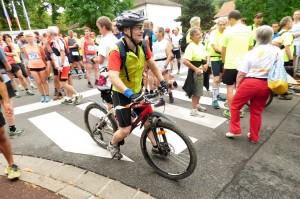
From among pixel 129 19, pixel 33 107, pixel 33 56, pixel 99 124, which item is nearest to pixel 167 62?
pixel 99 124

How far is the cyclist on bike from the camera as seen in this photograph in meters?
2.63

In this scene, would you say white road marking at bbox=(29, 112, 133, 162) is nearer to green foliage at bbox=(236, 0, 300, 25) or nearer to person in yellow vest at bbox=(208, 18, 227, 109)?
person in yellow vest at bbox=(208, 18, 227, 109)

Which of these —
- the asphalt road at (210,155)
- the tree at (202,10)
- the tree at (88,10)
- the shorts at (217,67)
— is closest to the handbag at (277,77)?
the asphalt road at (210,155)

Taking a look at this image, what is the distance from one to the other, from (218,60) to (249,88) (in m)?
2.11

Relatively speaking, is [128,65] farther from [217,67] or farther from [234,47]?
[217,67]

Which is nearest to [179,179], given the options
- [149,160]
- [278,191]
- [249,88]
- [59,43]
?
[149,160]

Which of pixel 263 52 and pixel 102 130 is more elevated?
pixel 263 52

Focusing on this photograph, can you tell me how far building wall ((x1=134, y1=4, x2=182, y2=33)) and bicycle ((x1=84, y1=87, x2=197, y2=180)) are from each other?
38.8 meters

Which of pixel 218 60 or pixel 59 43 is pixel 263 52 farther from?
pixel 59 43

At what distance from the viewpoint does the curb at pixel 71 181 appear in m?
2.84

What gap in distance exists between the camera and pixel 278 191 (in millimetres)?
2738

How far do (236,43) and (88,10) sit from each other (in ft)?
102

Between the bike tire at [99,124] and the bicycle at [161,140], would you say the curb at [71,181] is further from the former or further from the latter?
the bike tire at [99,124]

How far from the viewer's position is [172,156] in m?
3.28
